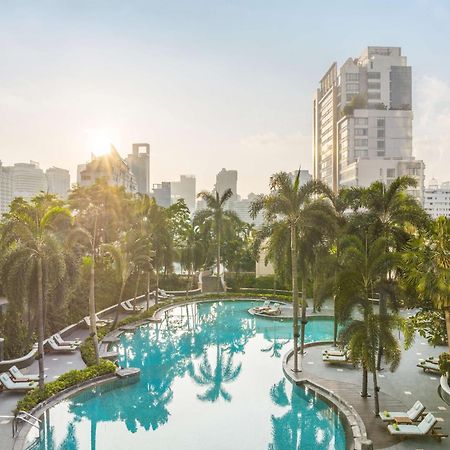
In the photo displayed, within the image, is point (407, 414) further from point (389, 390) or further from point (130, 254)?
point (130, 254)

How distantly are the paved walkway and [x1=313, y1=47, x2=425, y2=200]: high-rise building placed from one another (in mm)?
61551

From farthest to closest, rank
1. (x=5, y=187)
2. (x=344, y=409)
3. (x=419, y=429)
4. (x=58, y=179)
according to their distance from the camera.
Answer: (x=58, y=179) < (x=5, y=187) < (x=344, y=409) < (x=419, y=429)

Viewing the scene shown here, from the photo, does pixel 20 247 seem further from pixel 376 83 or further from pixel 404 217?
pixel 376 83

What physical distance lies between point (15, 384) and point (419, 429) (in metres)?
15.0

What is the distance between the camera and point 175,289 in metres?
47.0

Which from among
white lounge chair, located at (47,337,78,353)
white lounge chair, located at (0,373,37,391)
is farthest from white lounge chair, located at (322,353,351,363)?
white lounge chair, located at (47,337,78,353)

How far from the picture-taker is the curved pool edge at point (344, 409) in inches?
541

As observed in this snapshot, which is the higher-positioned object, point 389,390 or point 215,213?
point 215,213

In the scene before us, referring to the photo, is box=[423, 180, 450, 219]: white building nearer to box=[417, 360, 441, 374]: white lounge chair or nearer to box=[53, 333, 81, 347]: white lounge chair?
box=[417, 360, 441, 374]: white lounge chair

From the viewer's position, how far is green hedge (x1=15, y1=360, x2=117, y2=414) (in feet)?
52.5

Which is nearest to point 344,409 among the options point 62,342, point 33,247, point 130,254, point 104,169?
point 33,247

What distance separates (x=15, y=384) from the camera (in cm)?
1808

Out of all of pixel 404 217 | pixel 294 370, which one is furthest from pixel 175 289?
pixel 404 217

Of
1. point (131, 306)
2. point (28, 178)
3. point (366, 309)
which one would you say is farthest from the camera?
point (28, 178)
